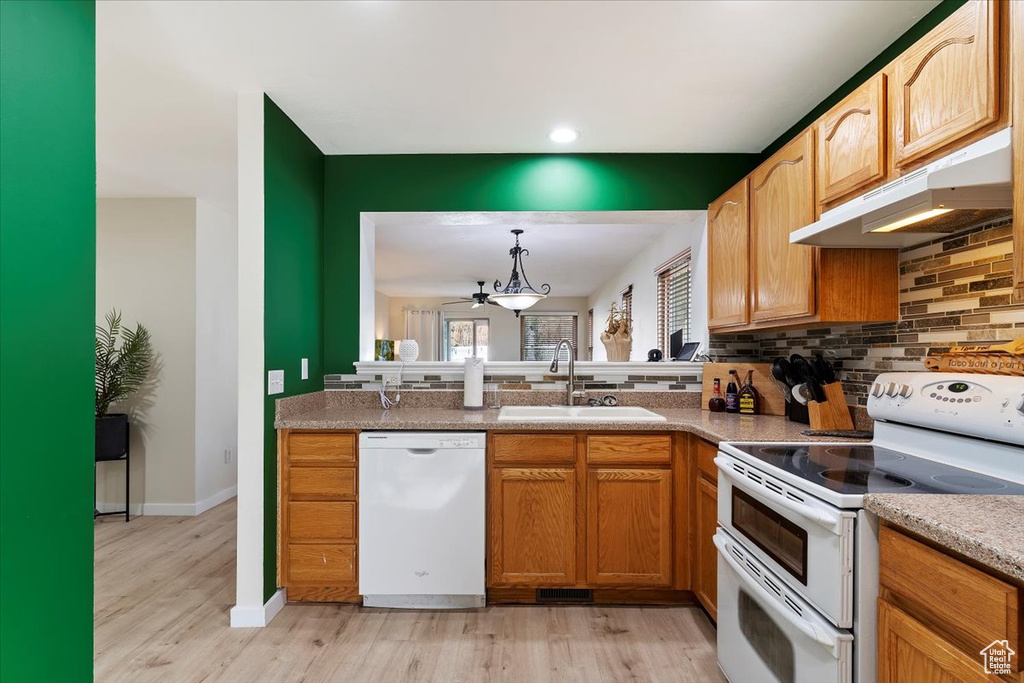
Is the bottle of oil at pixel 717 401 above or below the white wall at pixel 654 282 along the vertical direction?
below

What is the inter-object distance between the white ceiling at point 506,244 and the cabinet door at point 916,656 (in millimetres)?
2407

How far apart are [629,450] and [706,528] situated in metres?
0.46

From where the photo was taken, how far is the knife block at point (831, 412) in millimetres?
2250

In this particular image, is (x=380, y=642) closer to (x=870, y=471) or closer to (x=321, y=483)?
(x=321, y=483)

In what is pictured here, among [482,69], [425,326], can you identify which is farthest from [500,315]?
[482,69]

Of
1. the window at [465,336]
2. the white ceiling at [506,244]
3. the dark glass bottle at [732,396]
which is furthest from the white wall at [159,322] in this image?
the window at [465,336]

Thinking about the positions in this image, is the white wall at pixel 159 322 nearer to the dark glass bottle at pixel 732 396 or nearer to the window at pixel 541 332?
the dark glass bottle at pixel 732 396

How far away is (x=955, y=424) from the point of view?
151 cm

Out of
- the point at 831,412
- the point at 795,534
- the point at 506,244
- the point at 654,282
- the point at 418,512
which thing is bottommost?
the point at 418,512

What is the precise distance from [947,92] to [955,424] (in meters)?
0.91

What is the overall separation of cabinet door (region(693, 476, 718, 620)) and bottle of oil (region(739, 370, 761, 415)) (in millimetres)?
626

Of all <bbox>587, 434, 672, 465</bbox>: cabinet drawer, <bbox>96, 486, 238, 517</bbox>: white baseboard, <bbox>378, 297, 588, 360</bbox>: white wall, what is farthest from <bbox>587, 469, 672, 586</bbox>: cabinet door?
<bbox>378, 297, 588, 360</bbox>: white wall

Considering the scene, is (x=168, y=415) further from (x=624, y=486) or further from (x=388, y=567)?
(x=624, y=486)

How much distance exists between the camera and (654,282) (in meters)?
5.18
